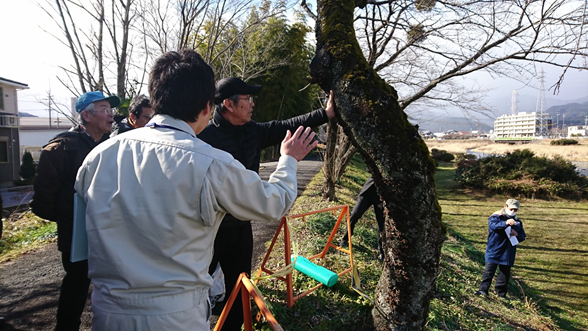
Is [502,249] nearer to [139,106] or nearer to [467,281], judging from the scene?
[467,281]

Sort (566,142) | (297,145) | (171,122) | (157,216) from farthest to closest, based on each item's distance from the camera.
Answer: (566,142)
(297,145)
(171,122)
(157,216)

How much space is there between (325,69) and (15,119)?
2466 cm

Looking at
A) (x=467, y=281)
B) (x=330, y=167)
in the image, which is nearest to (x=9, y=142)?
(x=330, y=167)

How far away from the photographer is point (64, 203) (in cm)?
247

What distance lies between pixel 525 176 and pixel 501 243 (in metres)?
12.2

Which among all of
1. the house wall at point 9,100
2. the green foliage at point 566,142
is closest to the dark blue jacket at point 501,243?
the house wall at point 9,100

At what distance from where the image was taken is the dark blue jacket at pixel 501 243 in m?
5.36

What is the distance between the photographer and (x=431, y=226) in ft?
7.26

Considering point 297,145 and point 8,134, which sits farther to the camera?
point 8,134

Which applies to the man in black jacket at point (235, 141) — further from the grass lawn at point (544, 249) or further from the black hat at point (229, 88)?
the grass lawn at point (544, 249)

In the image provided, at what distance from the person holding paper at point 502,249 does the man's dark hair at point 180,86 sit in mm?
5645

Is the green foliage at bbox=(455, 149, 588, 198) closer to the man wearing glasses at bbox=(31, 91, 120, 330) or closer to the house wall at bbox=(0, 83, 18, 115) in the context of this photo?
the man wearing glasses at bbox=(31, 91, 120, 330)

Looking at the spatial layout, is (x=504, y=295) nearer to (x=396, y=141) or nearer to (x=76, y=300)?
(x=396, y=141)

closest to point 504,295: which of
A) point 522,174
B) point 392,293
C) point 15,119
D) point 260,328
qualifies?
point 392,293
